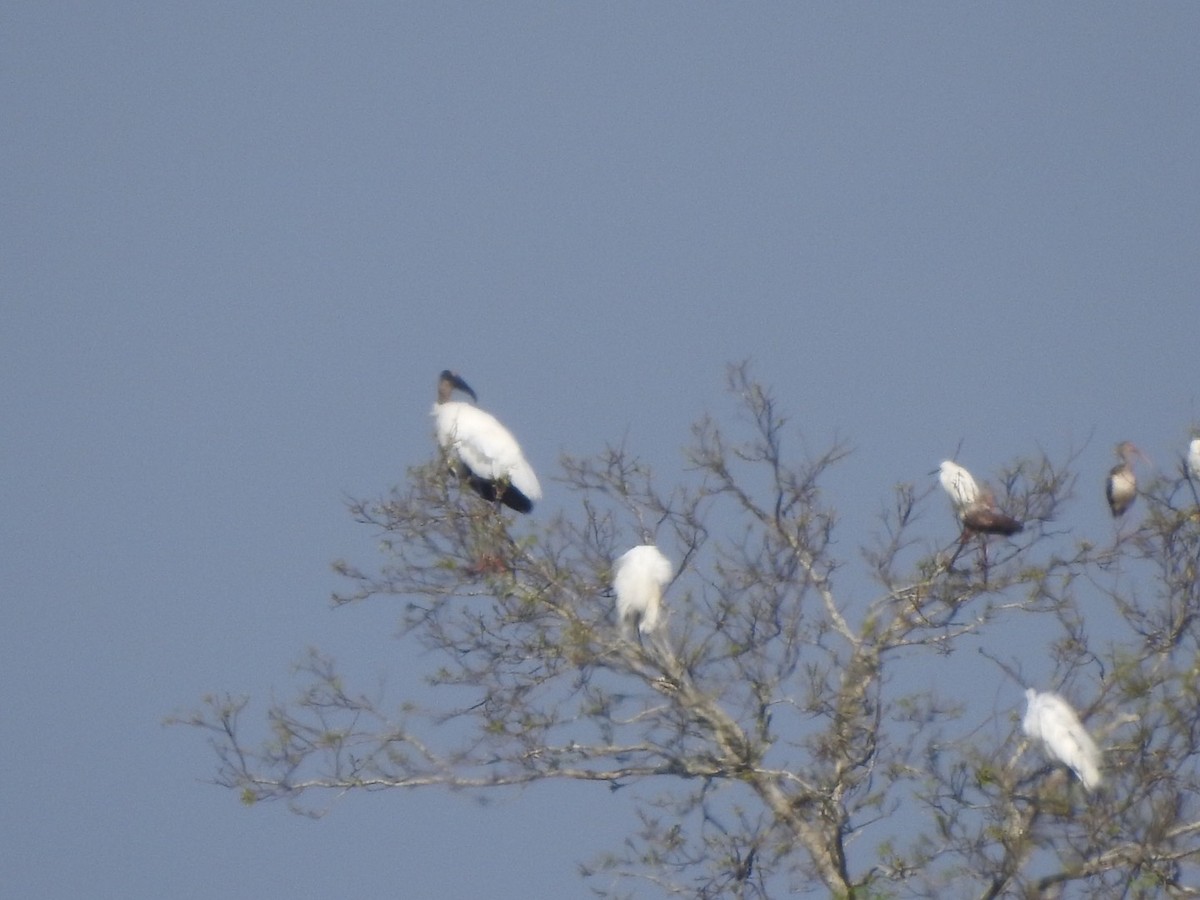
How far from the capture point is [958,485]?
11766 mm

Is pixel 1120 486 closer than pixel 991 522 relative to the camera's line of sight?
No

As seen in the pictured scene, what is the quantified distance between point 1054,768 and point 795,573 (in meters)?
1.54

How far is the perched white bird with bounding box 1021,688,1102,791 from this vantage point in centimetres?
896

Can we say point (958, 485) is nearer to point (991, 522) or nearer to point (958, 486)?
point (958, 486)

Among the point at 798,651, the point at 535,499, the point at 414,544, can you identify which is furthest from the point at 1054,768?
the point at 535,499

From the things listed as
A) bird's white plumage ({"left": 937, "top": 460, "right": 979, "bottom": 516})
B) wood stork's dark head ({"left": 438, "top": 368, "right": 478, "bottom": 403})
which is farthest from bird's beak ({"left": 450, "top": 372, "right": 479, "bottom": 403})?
bird's white plumage ({"left": 937, "top": 460, "right": 979, "bottom": 516})

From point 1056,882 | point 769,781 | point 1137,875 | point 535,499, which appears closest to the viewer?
point 1137,875

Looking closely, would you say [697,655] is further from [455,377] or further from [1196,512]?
[455,377]

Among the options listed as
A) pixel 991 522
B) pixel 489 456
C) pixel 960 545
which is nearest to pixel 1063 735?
pixel 960 545

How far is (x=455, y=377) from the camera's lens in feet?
46.1

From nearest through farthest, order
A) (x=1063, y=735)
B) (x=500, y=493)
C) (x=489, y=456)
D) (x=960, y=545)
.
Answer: (x=1063, y=735) → (x=960, y=545) → (x=500, y=493) → (x=489, y=456)

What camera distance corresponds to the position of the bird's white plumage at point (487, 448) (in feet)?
39.7

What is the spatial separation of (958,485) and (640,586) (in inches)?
94.7

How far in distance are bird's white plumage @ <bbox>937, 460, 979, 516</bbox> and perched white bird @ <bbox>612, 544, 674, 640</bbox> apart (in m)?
1.63
